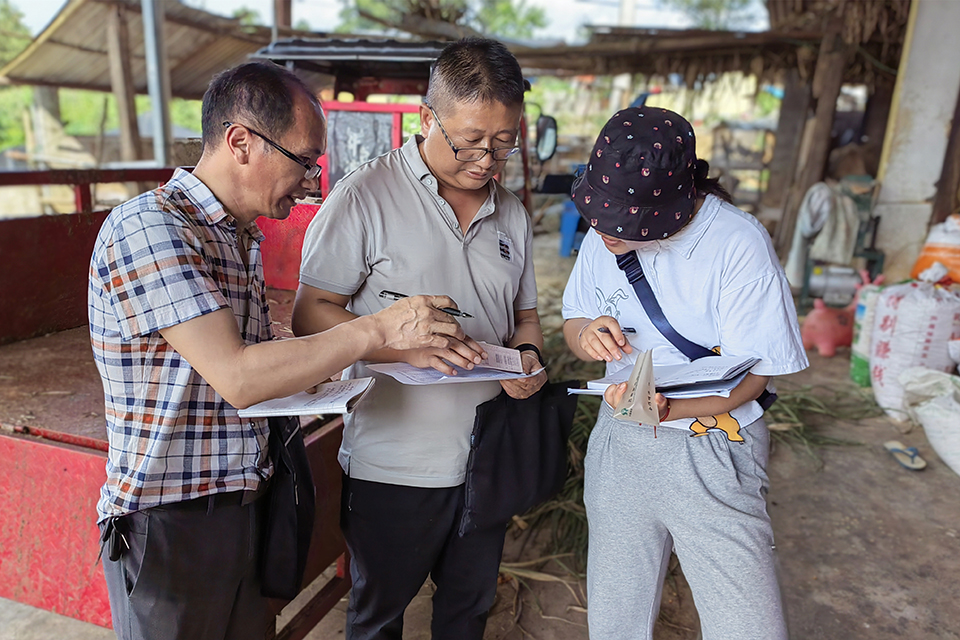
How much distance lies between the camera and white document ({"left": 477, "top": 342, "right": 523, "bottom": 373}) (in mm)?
1412

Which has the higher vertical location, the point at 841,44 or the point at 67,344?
the point at 841,44

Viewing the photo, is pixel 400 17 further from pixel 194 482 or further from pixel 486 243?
pixel 194 482

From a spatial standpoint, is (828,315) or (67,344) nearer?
(67,344)

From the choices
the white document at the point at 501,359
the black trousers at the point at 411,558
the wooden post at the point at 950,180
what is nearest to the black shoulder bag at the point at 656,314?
the white document at the point at 501,359

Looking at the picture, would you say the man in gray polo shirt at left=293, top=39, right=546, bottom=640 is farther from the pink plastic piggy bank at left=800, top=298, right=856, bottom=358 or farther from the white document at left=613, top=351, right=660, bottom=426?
the pink plastic piggy bank at left=800, top=298, right=856, bottom=358

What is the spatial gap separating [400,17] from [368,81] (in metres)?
3.34

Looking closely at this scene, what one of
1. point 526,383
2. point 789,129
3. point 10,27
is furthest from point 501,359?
point 10,27

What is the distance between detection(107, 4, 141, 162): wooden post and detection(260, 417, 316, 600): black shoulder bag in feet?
21.3

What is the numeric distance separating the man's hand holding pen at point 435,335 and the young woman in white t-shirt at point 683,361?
1.11 ft

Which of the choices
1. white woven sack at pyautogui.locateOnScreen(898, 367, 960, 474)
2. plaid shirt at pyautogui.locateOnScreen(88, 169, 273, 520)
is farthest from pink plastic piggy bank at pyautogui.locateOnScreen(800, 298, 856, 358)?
plaid shirt at pyautogui.locateOnScreen(88, 169, 273, 520)

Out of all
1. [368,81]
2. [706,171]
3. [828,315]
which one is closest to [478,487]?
[706,171]

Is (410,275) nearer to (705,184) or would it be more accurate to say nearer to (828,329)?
(705,184)

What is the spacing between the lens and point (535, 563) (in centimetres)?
280

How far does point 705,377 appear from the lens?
1.28m
